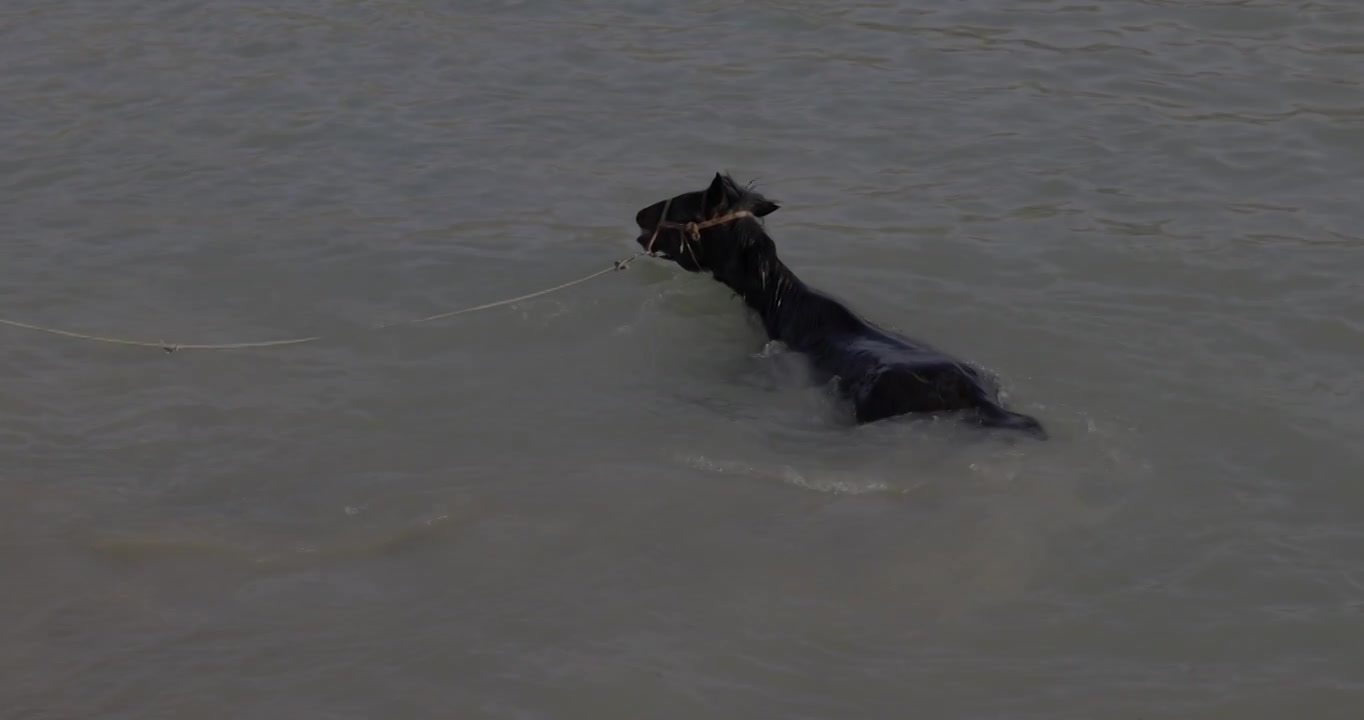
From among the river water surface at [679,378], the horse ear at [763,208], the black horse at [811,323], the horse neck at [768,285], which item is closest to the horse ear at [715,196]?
the black horse at [811,323]

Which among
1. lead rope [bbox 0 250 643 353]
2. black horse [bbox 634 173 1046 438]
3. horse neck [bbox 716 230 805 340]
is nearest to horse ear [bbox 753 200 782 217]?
black horse [bbox 634 173 1046 438]

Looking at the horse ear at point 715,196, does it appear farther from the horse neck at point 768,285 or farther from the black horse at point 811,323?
the horse neck at point 768,285

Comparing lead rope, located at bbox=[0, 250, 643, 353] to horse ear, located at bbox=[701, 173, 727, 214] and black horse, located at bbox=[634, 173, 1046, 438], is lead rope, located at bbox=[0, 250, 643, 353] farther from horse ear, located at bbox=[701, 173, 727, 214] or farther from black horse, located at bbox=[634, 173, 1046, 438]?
horse ear, located at bbox=[701, 173, 727, 214]

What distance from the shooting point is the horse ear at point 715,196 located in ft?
25.4

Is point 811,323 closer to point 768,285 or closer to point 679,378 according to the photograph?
point 768,285

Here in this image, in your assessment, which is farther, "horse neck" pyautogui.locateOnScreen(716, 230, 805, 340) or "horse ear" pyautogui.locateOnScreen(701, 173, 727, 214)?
"horse ear" pyautogui.locateOnScreen(701, 173, 727, 214)

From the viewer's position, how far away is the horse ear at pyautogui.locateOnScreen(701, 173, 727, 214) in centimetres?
775

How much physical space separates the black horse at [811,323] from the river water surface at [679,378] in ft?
0.56

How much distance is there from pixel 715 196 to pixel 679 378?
1087mm

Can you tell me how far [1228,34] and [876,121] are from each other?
3.46 meters

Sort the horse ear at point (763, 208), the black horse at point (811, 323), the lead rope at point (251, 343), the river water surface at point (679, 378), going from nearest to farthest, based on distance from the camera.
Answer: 1. the river water surface at point (679, 378)
2. the black horse at point (811, 323)
3. the lead rope at point (251, 343)
4. the horse ear at point (763, 208)

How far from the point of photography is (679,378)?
733 centimetres

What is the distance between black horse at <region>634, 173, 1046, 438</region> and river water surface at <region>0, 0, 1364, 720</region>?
0.56ft

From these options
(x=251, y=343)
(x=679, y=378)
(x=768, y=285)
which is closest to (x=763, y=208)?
(x=768, y=285)
